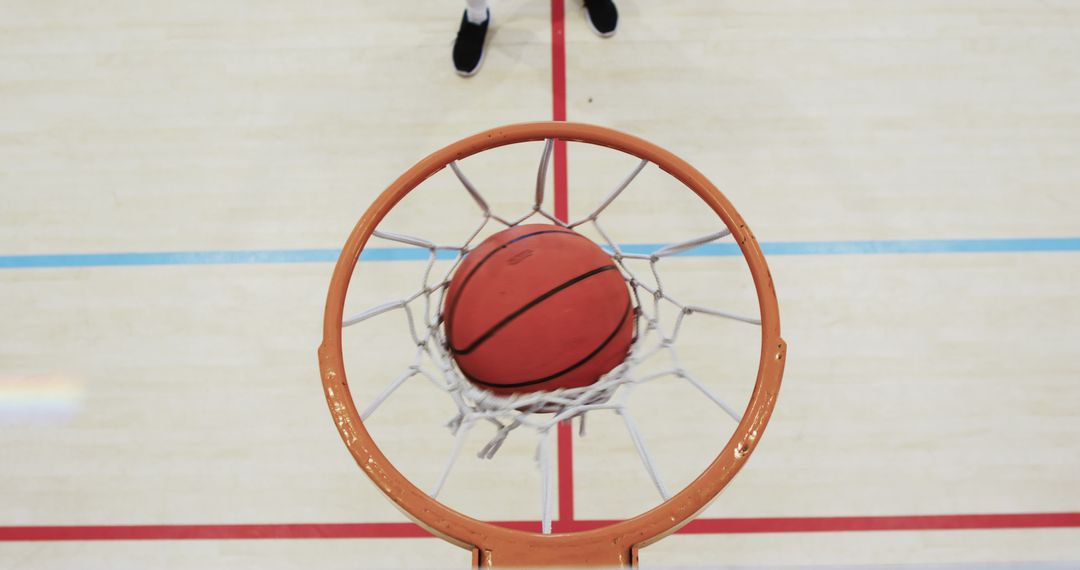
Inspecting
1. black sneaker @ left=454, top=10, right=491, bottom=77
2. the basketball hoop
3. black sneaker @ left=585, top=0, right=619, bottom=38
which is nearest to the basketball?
the basketball hoop

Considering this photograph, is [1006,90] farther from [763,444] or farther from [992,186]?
[763,444]

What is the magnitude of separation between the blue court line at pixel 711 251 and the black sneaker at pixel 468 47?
681 millimetres

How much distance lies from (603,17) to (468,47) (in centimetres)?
50

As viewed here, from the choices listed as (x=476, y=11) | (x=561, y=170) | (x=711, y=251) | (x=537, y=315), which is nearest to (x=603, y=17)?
(x=476, y=11)

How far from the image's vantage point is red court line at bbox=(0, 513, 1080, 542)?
2.04m

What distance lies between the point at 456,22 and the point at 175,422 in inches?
66.2

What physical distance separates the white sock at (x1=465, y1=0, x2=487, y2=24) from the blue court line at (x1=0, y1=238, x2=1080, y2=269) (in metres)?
0.84

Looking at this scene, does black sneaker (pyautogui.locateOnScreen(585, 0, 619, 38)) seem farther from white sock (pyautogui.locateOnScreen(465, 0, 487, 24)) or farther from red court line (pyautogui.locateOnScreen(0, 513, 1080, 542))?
red court line (pyautogui.locateOnScreen(0, 513, 1080, 542))

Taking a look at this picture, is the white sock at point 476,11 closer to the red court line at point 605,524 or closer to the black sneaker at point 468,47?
the black sneaker at point 468,47

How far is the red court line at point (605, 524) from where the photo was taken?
2045mm

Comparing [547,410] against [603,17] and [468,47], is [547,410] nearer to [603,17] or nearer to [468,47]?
[468,47]

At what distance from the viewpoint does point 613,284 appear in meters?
1.33

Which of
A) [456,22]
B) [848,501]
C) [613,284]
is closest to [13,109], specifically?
[456,22]

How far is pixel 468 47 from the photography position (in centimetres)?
239
